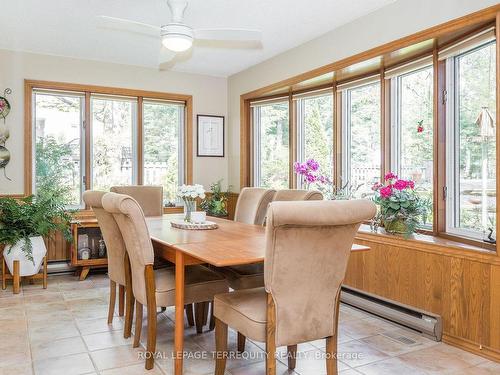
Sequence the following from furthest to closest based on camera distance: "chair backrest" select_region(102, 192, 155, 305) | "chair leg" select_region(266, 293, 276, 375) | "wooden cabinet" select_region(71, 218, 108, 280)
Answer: "wooden cabinet" select_region(71, 218, 108, 280) < "chair backrest" select_region(102, 192, 155, 305) < "chair leg" select_region(266, 293, 276, 375)

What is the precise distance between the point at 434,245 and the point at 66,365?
241 cm

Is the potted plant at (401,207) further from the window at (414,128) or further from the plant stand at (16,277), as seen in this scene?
the plant stand at (16,277)

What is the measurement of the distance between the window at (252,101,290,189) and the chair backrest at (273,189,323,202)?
67.6 inches

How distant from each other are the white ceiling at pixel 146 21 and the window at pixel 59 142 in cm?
56

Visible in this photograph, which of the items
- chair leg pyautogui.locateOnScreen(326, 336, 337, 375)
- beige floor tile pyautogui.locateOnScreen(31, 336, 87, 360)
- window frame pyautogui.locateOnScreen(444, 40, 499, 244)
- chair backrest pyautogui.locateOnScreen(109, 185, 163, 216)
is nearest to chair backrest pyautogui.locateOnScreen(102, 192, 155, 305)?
beige floor tile pyautogui.locateOnScreen(31, 336, 87, 360)

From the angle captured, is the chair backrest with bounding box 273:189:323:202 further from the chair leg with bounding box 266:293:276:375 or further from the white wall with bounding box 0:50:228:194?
the white wall with bounding box 0:50:228:194

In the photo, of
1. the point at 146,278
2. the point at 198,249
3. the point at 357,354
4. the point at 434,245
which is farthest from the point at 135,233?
the point at 434,245

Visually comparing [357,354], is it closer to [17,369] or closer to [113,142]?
[17,369]

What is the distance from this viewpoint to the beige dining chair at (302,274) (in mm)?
1753

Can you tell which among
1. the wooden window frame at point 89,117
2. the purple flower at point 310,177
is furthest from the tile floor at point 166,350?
the wooden window frame at point 89,117

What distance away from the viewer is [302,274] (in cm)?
186

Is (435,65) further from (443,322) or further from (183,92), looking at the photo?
(183,92)

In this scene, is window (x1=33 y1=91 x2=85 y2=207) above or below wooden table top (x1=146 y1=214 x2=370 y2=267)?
above

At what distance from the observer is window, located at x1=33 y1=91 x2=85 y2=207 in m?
4.75
